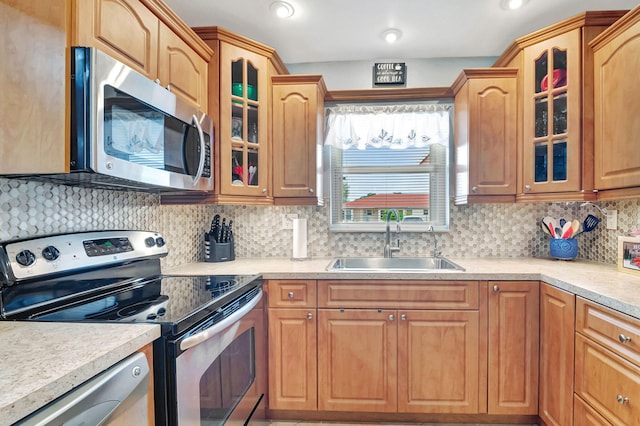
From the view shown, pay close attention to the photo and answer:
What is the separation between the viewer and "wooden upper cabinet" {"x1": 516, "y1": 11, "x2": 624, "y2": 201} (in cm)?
186

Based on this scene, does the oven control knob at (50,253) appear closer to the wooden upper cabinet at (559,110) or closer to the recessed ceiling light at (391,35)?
the recessed ceiling light at (391,35)

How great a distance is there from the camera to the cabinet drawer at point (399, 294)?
1824 mm

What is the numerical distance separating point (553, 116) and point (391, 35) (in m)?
1.16

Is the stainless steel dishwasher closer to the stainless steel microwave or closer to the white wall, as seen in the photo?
the stainless steel microwave

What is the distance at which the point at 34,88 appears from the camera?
0.99 metres

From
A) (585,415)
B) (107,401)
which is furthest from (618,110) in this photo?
(107,401)

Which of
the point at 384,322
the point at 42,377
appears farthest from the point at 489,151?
the point at 42,377

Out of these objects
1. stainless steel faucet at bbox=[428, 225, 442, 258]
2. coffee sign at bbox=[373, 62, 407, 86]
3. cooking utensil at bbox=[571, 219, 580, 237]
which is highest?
coffee sign at bbox=[373, 62, 407, 86]

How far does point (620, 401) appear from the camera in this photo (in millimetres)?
1221

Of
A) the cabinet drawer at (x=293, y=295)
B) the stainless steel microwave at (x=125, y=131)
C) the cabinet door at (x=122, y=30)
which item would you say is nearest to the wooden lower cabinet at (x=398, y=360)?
the cabinet drawer at (x=293, y=295)

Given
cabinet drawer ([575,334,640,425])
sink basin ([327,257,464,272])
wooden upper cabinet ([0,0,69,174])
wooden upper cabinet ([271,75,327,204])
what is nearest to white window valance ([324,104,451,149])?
wooden upper cabinet ([271,75,327,204])

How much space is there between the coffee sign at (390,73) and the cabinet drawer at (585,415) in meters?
2.20

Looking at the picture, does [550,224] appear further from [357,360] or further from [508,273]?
[357,360]

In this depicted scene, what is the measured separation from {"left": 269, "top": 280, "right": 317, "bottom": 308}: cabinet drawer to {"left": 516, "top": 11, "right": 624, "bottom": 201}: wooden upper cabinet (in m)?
1.51
